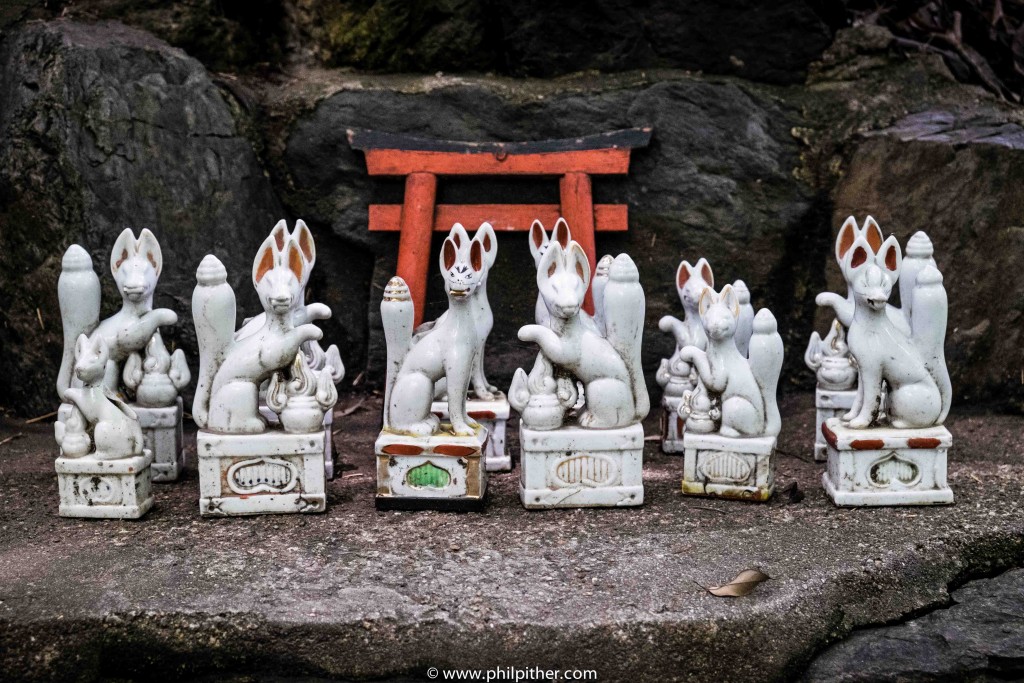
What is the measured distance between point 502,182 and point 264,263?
1.79m

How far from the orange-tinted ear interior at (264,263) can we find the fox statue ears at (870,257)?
1825 mm

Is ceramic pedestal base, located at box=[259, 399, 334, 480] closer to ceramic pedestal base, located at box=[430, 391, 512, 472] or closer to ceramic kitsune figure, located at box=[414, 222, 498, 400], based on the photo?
ceramic pedestal base, located at box=[430, 391, 512, 472]

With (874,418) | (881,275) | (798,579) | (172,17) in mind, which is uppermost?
(172,17)

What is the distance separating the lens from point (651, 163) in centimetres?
548

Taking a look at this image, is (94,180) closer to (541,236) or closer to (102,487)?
(102,487)

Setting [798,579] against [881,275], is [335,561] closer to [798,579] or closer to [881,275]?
[798,579]

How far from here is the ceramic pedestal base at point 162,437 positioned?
4227mm

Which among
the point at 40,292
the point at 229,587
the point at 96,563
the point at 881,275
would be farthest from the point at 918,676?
the point at 40,292

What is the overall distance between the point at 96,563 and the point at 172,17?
10.0 feet

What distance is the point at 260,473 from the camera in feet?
12.7

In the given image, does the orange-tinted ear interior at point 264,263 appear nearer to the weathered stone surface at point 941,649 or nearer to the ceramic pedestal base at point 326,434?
the ceramic pedestal base at point 326,434

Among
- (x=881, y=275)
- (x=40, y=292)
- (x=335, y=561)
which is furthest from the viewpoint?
(x=40, y=292)

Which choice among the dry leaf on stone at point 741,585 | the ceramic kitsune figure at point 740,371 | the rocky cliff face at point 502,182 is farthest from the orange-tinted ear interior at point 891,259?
the rocky cliff face at point 502,182

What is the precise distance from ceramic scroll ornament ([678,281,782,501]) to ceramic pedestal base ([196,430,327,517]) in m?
1.21
